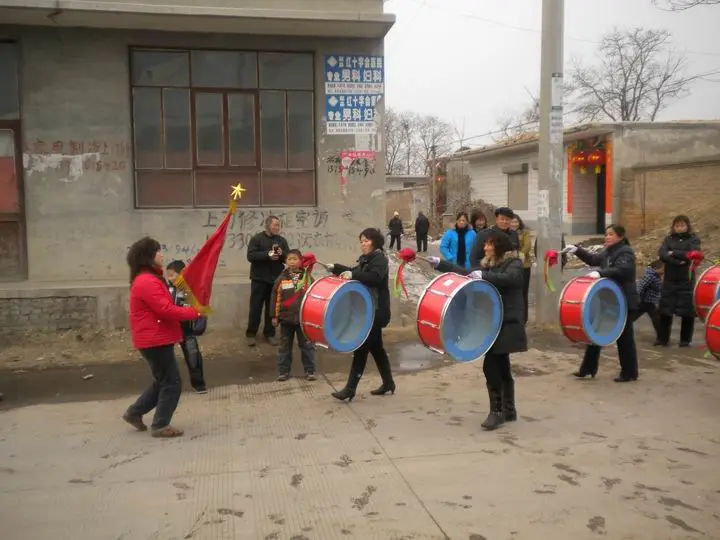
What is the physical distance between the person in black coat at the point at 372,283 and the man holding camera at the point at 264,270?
103 inches

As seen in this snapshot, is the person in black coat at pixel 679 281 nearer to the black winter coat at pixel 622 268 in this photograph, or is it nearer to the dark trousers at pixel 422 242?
the black winter coat at pixel 622 268


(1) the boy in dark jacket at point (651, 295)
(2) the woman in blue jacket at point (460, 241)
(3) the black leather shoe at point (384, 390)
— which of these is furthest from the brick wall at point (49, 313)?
(1) the boy in dark jacket at point (651, 295)

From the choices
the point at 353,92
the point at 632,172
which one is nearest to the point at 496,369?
the point at 353,92

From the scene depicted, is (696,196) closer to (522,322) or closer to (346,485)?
(522,322)

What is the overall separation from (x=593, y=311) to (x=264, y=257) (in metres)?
4.10

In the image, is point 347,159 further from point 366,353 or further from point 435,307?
point 435,307

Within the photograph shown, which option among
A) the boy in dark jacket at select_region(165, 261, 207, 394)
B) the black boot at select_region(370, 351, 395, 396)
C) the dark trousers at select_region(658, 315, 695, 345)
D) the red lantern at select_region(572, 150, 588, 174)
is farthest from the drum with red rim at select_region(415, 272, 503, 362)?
the red lantern at select_region(572, 150, 588, 174)

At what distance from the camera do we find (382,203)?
1030 centimetres

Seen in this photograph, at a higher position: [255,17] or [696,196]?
[255,17]

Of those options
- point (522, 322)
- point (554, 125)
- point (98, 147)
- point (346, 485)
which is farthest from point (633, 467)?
point (98, 147)

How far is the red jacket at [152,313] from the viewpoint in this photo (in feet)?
16.7

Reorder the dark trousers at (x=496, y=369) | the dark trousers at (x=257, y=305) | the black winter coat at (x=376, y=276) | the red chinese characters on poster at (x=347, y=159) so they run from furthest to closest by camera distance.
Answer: the red chinese characters on poster at (x=347, y=159) → the dark trousers at (x=257, y=305) → the black winter coat at (x=376, y=276) → the dark trousers at (x=496, y=369)

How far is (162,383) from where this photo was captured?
5.34m

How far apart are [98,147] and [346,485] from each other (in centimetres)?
697
